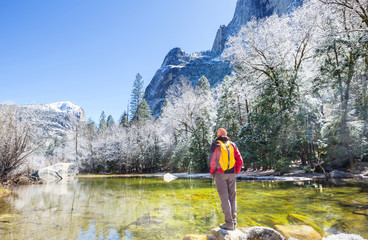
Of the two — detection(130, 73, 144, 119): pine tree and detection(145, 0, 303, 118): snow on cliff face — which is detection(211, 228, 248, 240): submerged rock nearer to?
detection(130, 73, 144, 119): pine tree

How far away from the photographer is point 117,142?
106ft

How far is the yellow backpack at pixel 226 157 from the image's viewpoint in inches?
132

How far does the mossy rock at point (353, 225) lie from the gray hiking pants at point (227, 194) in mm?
2176

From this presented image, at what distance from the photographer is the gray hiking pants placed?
3285mm

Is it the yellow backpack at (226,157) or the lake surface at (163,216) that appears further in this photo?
the lake surface at (163,216)

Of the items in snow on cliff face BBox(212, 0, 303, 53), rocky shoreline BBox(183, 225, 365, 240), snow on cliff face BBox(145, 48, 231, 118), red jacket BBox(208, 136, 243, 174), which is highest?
snow on cliff face BBox(212, 0, 303, 53)

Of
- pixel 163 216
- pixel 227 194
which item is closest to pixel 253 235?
pixel 227 194

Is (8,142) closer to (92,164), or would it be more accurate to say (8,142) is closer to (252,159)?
(252,159)

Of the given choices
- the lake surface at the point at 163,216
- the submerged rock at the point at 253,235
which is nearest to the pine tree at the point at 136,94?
the lake surface at the point at 163,216

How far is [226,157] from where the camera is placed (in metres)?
3.36

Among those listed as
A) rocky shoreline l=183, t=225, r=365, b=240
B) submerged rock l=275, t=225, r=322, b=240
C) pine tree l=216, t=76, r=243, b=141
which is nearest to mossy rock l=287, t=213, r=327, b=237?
submerged rock l=275, t=225, r=322, b=240

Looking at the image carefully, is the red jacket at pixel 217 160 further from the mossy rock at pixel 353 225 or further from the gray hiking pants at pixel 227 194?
the mossy rock at pixel 353 225

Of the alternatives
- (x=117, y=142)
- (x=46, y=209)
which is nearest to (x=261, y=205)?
(x=46, y=209)

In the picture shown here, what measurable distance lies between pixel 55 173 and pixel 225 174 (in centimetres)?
2057
